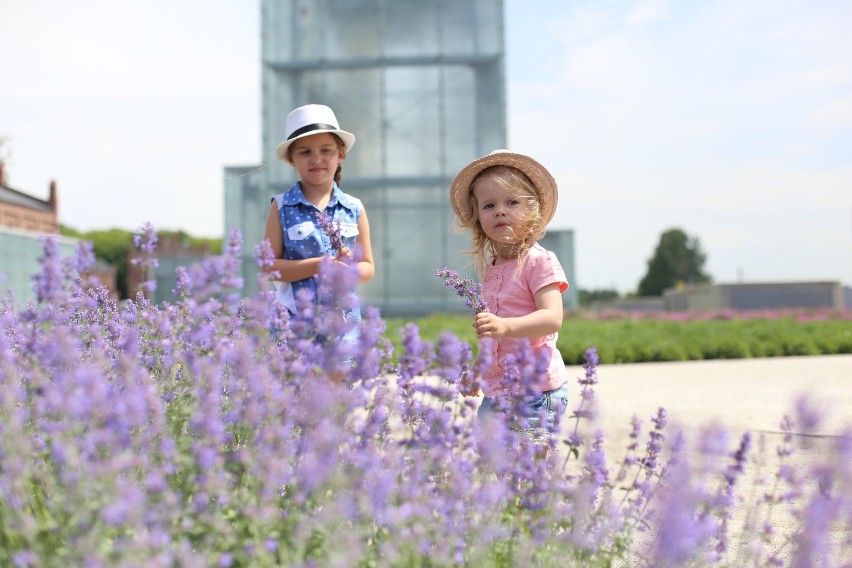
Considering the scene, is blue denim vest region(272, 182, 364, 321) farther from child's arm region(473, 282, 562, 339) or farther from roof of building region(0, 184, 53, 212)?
roof of building region(0, 184, 53, 212)

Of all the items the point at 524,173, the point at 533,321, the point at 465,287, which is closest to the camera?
the point at 465,287

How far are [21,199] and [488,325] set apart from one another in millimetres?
46783

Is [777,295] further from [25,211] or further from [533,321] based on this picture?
[25,211]

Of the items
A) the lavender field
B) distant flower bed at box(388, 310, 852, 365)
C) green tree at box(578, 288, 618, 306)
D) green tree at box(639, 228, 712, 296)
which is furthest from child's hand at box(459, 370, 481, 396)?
green tree at box(578, 288, 618, 306)

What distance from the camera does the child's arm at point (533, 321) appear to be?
9.34ft

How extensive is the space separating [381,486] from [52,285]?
0.94 m

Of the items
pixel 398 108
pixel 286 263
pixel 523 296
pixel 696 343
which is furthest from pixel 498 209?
pixel 398 108

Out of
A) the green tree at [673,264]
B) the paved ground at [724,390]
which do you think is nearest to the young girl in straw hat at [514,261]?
the paved ground at [724,390]

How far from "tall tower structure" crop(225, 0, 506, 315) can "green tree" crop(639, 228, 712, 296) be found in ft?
150

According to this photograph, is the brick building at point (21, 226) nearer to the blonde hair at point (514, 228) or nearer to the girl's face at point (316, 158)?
the girl's face at point (316, 158)

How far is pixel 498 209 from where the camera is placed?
3361mm

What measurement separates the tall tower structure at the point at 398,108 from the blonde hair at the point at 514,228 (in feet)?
56.8

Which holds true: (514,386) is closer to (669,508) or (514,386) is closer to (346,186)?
(669,508)

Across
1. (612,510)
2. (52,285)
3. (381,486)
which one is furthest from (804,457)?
(52,285)
